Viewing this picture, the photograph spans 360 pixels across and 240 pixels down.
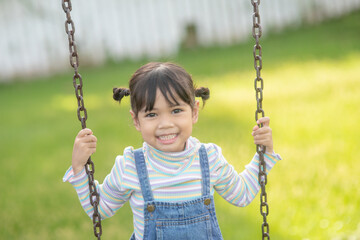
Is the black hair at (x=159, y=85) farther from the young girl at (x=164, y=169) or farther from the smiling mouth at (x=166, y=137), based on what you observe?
the smiling mouth at (x=166, y=137)

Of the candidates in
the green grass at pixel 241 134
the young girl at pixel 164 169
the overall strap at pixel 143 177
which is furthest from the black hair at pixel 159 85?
the green grass at pixel 241 134

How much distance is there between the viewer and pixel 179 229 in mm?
2453

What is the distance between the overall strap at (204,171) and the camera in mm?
2541

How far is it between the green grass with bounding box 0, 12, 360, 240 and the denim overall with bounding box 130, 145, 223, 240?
1627 millimetres

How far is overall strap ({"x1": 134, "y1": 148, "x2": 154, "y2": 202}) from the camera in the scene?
248 centimetres

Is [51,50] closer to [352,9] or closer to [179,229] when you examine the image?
[352,9]

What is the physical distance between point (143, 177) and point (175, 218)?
0.23 m

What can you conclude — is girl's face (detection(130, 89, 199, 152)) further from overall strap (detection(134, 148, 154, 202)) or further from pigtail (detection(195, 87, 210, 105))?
pigtail (detection(195, 87, 210, 105))

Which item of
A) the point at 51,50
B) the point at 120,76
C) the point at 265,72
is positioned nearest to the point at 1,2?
the point at 51,50

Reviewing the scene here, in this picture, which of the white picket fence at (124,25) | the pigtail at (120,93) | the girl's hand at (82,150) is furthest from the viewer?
the white picket fence at (124,25)

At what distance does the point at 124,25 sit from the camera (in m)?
11.4

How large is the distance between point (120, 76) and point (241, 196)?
23.5ft

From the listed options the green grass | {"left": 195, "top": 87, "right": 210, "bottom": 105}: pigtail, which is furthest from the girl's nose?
the green grass

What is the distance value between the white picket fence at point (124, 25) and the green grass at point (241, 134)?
1.79ft
